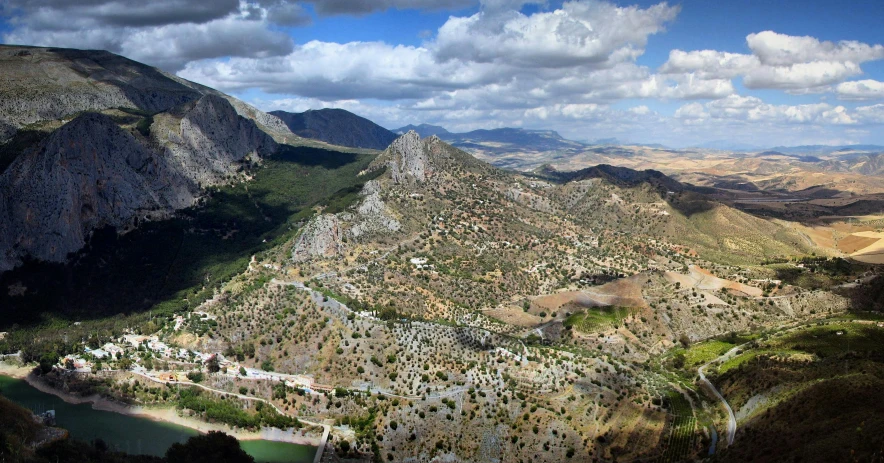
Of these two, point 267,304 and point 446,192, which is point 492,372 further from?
point 446,192

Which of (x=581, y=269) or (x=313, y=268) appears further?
(x=581, y=269)

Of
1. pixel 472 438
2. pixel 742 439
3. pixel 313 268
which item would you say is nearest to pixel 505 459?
pixel 472 438

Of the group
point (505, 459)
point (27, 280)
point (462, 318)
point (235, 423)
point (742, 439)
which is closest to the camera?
point (742, 439)

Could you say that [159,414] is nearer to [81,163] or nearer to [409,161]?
[81,163]

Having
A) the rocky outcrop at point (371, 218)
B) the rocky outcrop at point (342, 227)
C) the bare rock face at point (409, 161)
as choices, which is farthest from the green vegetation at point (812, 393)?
the bare rock face at point (409, 161)

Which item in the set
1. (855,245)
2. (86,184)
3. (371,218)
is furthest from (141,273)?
(855,245)

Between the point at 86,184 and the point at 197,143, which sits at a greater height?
the point at 197,143

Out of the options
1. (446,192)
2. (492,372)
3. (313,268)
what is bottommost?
(492,372)
